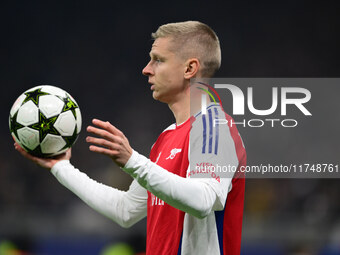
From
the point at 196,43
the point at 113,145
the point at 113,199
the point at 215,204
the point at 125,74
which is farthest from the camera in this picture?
the point at 125,74

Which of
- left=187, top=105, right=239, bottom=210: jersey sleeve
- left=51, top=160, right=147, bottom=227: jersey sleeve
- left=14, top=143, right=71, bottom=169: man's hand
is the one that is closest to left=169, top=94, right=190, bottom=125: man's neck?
left=187, top=105, right=239, bottom=210: jersey sleeve

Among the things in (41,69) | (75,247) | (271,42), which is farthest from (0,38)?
(75,247)

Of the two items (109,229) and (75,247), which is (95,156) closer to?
(109,229)

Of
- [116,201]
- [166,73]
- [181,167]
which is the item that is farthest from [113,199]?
[166,73]

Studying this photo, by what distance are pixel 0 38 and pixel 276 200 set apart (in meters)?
6.89

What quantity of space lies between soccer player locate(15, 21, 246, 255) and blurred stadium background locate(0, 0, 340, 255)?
4.00m

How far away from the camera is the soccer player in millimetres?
1992

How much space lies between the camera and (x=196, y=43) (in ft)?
8.55

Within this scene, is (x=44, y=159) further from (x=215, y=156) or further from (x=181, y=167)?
(x=215, y=156)

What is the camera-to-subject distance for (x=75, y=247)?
6047mm

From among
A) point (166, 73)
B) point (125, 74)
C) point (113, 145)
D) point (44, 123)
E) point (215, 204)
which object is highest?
point (125, 74)

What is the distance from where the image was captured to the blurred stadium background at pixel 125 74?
7117mm

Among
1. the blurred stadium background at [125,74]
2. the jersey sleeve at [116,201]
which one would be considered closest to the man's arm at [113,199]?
the jersey sleeve at [116,201]

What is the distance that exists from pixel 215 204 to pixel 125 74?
8.39 m
